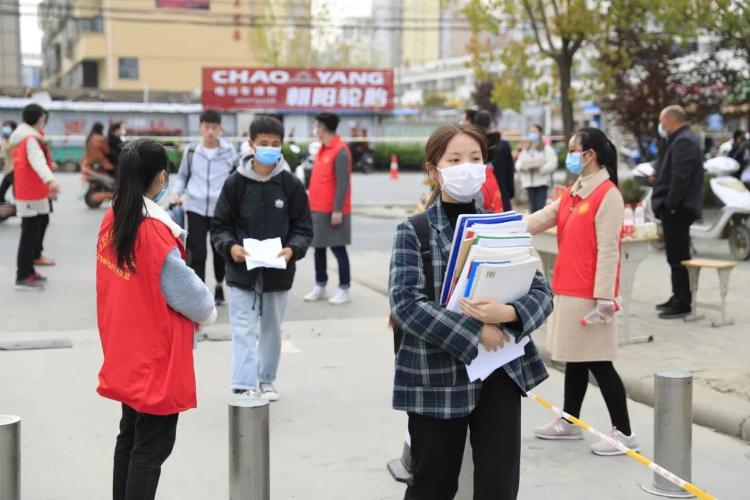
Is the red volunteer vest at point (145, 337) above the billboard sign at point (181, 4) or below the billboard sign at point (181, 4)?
below

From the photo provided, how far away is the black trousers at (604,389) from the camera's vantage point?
5727mm

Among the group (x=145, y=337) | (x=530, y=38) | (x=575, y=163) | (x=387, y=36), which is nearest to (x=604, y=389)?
(x=575, y=163)

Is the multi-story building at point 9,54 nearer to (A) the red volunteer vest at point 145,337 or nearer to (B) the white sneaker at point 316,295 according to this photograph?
(B) the white sneaker at point 316,295

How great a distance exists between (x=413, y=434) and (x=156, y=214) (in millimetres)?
1333

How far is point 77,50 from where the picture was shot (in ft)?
254

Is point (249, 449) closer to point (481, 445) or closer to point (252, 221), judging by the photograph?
point (481, 445)

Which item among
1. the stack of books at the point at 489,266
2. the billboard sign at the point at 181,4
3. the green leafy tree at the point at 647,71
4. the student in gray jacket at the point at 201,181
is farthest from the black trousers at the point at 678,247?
the billboard sign at the point at 181,4

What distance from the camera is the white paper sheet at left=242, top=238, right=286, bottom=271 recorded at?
6422 millimetres

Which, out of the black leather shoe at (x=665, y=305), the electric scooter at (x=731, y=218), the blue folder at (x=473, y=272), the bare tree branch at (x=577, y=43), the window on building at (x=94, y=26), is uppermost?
the window on building at (x=94, y=26)

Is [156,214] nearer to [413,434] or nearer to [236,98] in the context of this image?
[413,434]

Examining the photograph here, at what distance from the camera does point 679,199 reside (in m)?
9.45

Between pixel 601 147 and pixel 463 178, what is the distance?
2484 millimetres

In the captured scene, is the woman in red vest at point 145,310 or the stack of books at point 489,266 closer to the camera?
the stack of books at point 489,266

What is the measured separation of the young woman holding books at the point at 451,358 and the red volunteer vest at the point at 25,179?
323 inches
